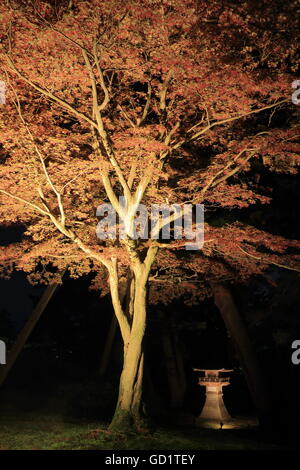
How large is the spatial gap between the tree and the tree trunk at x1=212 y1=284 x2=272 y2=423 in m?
2.67

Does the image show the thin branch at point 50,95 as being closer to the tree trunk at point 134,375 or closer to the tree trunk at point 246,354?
the tree trunk at point 134,375

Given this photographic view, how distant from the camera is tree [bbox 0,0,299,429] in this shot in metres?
8.51

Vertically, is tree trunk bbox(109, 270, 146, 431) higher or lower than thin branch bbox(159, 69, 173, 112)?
lower

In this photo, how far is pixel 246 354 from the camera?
48.3 ft

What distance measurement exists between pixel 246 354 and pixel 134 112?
8.15 meters

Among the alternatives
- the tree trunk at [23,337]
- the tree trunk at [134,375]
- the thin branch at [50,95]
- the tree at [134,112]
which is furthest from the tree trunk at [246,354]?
the thin branch at [50,95]

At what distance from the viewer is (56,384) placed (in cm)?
2039

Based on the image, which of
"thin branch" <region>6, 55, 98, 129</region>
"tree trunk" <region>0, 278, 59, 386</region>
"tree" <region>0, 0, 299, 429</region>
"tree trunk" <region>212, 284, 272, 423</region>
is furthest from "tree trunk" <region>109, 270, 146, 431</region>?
"tree trunk" <region>0, 278, 59, 386</region>

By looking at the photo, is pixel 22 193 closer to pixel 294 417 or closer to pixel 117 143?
pixel 117 143

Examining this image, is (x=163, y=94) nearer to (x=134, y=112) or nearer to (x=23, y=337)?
(x=134, y=112)

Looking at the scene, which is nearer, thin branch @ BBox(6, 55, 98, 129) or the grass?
the grass

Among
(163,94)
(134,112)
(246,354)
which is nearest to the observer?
(163,94)

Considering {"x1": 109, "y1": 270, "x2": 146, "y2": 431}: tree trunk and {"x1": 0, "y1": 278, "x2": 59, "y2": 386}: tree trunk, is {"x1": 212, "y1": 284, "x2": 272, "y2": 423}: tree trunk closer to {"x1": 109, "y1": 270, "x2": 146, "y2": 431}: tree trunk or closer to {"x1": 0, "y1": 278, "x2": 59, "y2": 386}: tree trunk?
{"x1": 109, "y1": 270, "x2": 146, "y2": 431}: tree trunk

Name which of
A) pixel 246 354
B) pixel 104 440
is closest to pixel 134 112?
pixel 104 440
